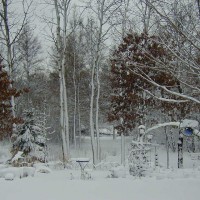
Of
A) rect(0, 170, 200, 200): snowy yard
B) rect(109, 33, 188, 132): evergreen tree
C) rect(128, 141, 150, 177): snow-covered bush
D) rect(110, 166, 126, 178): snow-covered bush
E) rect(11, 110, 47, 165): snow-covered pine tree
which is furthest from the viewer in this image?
rect(11, 110, 47, 165): snow-covered pine tree

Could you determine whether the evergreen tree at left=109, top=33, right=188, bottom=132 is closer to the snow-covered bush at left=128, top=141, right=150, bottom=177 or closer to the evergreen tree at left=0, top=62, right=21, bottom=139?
the snow-covered bush at left=128, top=141, right=150, bottom=177

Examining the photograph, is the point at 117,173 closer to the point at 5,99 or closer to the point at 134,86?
the point at 5,99

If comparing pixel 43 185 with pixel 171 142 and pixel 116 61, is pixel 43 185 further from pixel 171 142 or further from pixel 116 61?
pixel 171 142

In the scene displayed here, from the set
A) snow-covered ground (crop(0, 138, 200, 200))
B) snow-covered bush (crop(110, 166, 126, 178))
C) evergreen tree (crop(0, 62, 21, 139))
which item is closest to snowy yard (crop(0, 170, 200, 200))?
snow-covered ground (crop(0, 138, 200, 200))

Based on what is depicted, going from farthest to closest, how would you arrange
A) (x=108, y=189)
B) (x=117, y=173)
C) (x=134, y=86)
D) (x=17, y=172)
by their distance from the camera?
(x=134, y=86)
(x=17, y=172)
(x=117, y=173)
(x=108, y=189)

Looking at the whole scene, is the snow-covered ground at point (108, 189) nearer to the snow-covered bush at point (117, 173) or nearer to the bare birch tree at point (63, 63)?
the snow-covered bush at point (117, 173)

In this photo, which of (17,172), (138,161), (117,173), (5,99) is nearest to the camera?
(117,173)

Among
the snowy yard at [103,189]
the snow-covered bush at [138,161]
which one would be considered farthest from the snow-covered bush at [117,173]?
the snowy yard at [103,189]

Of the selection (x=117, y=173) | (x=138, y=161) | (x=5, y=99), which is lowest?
(x=117, y=173)

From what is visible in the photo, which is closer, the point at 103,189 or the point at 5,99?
the point at 103,189

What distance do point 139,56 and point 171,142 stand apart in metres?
15.9

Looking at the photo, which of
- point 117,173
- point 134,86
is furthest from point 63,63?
point 117,173

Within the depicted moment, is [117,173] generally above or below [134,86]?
below

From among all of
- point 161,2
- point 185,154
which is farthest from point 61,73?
point 185,154
